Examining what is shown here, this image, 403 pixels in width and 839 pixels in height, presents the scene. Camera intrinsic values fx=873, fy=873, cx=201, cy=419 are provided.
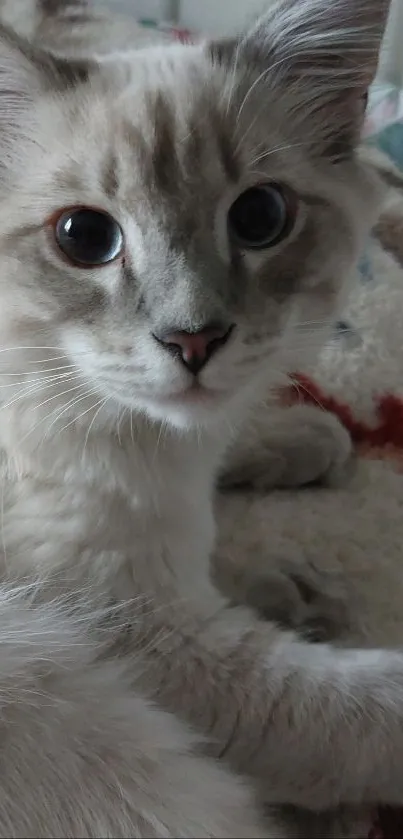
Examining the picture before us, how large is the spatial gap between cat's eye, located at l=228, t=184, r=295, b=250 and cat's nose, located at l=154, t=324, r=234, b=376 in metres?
0.11

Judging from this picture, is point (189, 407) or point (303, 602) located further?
point (303, 602)

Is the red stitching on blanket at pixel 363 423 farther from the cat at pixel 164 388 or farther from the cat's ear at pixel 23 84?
the cat's ear at pixel 23 84

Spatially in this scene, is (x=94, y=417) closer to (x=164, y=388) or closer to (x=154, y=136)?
(x=164, y=388)

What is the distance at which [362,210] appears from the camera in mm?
897

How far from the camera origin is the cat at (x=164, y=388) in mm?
715

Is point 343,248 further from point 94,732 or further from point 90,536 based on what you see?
point 94,732

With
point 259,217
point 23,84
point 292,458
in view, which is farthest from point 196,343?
point 292,458

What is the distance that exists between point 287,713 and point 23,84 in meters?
0.62

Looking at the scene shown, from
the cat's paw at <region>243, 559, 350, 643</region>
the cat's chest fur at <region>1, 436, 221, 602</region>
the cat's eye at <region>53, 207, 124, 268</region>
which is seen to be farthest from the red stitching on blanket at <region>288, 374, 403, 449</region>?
the cat's eye at <region>53, 207, 124, 268</region>

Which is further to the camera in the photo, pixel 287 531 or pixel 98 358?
pixel 287 531

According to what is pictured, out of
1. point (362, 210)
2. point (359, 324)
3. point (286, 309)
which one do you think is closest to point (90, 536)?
point (286, 309)

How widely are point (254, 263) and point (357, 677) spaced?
0.40 meters

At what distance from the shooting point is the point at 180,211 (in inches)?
29.0

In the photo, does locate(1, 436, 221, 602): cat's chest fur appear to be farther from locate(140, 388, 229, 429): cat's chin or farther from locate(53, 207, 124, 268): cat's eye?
locate(53, 207, 124, 268): cat's eye
